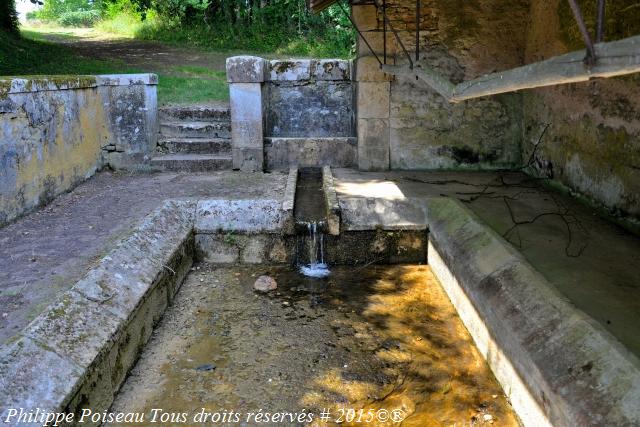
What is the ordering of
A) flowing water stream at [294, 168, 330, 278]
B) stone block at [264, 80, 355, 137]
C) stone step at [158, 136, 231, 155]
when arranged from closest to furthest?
1. flowing water stream at [294, 168, 330, 278]
2. stone step at [158, 136, 231, 155]
3. stone block at [264, 80, 355, 137]

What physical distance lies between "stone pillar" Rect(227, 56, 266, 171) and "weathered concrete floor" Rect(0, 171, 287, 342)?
1.09 feet

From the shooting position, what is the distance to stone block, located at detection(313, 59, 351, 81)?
27.3ft

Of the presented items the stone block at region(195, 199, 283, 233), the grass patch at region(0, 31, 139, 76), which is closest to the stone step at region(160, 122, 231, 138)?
the stone block at region(195, 199, 283, 233)

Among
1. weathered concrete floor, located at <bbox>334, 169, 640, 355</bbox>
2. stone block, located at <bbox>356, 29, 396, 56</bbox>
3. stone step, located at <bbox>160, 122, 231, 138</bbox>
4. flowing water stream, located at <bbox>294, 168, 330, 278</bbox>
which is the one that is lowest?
flowing water stream, located at <bbox>294, 168, 330, 278</bbox>

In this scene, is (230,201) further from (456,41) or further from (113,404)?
(456,41)

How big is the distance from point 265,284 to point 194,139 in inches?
148

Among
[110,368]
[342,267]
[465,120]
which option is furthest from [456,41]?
[110,368]

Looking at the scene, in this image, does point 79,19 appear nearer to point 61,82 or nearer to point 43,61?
point 43,61

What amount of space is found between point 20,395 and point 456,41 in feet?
21.6

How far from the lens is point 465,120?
25.1ft

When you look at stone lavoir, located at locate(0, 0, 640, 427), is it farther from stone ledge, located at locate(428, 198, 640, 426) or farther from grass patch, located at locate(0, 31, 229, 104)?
grass patch, located at locate(0, 31, 229, 104)

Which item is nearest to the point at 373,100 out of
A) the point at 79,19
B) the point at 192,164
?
the point at 192,164

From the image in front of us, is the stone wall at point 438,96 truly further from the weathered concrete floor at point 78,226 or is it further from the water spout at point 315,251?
the water spout at point 315,251

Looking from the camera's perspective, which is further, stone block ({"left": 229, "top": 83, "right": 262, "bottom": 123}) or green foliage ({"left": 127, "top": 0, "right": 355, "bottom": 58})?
green foliage ({"left": 127, "top": 0, "right": 355, "bottom": 58})
